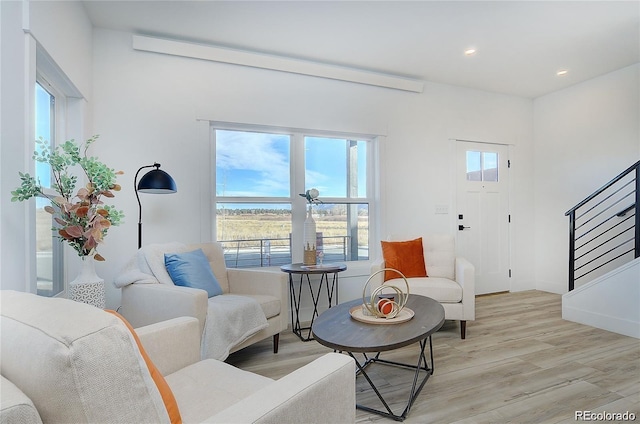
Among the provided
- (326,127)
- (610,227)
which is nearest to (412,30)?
(326,127)

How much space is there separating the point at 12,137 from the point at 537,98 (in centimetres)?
575

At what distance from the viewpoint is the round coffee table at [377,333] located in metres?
1.69

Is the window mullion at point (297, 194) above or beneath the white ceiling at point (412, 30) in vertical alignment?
beneath

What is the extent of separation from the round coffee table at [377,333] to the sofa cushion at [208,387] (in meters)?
0.49

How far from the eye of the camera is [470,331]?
3287 millimetres

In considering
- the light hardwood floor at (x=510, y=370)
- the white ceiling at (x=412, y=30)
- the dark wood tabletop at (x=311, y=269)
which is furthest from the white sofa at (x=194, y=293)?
the white ceiling at (x=412, y=30)

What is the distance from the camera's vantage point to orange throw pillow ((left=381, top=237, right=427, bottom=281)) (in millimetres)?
3467

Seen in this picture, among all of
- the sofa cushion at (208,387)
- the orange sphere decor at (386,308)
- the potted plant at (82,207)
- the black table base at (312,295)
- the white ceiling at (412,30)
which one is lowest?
the black table base at (312,295)

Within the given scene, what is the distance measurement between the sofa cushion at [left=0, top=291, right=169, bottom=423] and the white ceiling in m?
2.70

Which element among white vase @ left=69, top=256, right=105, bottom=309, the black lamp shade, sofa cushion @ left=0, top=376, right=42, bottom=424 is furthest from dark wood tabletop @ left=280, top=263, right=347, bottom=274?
sofa cushion @ left=0, top=376, right=42, bottom=424

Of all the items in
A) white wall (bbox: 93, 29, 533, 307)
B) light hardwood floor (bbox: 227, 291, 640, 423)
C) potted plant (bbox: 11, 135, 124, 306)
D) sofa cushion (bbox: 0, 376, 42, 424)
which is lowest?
light hardwood floor (bbox: 227, 291, 640, 423)

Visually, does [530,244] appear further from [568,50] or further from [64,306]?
[64,306]

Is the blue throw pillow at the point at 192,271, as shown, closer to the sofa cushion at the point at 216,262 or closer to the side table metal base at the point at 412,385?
the sofa cushion at the point at 216,262

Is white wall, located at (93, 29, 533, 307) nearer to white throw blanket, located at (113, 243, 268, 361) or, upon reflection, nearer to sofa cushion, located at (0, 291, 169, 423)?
white throw blanket, located at (113, 243, 268, 361)
